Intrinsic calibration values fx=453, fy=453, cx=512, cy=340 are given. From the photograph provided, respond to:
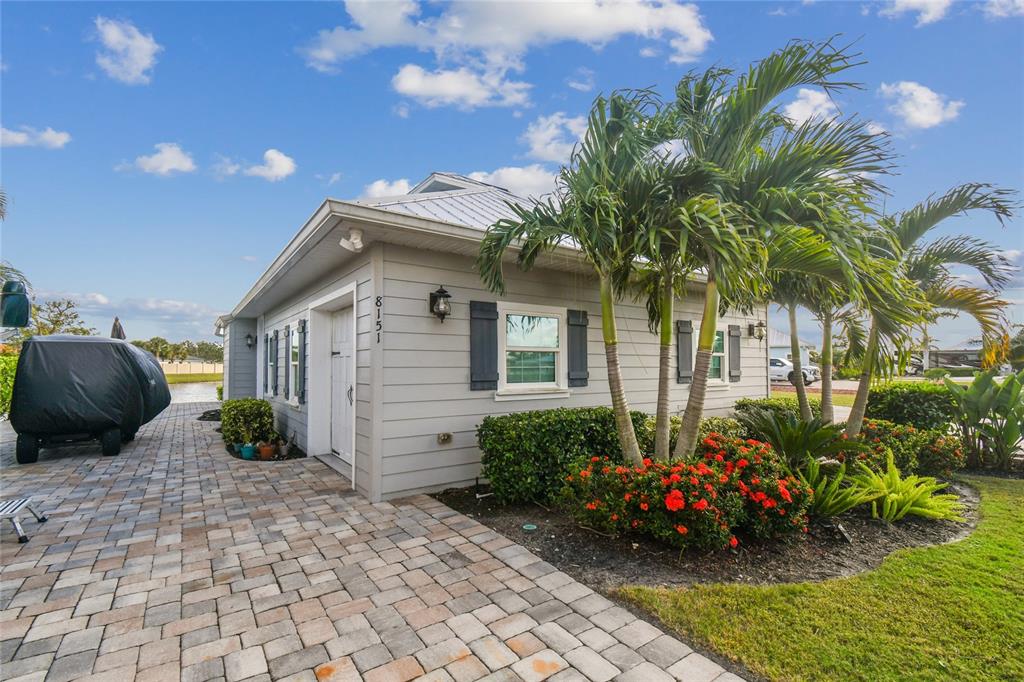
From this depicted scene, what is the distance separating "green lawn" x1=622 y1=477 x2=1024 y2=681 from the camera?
1912 mm

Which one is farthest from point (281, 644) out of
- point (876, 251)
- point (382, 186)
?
point (382, 186)

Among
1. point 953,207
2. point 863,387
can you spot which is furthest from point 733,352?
point 953,207

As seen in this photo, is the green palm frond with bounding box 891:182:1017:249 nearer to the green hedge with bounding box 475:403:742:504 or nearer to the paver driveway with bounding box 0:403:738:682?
the green hedge with bounding box 475:403:742:504

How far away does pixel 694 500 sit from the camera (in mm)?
2984

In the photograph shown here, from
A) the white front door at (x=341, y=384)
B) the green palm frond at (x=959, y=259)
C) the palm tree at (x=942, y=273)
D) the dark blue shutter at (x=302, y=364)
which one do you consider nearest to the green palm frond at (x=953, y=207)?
the palm tree at (x=942, y=273)

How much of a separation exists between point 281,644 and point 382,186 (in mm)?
13858

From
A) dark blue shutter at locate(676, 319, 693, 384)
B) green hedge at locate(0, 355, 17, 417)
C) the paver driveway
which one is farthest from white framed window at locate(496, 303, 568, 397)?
green hedge at locate(0, 355, 17, 417)

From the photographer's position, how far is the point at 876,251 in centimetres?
475

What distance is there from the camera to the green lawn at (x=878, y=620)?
1.91 meters

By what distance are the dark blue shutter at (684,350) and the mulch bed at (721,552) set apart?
3.40 meters

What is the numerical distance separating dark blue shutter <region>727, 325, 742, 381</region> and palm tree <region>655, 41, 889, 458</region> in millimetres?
4450

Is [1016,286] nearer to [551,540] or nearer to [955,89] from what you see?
[955,89]

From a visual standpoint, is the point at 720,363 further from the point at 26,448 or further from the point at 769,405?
the point at 26,448

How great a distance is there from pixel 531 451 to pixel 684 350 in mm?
4050
